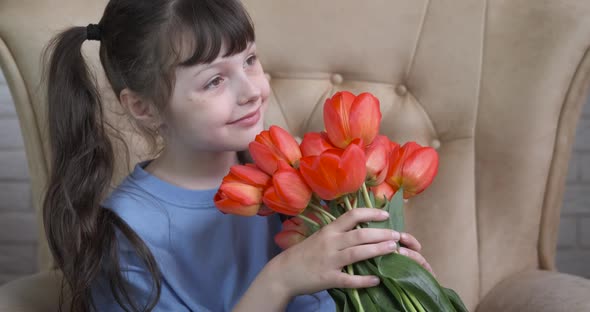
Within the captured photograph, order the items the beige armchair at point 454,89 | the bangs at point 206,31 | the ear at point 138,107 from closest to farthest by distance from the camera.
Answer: the bangs at point 206,31 < the ear at point 138,107 < the beige armchair at point 454,89

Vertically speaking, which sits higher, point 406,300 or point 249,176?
point 249,176

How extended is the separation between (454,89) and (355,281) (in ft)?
1.95

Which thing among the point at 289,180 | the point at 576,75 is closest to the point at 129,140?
the point at 289,180

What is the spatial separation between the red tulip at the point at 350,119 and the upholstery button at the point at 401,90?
0.55 m

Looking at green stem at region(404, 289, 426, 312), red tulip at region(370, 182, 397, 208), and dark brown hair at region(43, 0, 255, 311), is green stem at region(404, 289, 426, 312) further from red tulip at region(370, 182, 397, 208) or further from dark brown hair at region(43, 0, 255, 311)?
dark brown hair at region(43, 0, 255, 311)

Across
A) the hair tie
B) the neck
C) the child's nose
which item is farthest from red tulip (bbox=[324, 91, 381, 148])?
the hair tie

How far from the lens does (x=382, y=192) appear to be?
2.62 feet

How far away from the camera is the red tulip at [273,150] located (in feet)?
2.45

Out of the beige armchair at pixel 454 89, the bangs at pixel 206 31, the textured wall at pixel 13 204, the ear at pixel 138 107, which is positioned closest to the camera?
the bangs at pixel 206 31

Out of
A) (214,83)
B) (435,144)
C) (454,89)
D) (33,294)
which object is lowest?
(33,294)

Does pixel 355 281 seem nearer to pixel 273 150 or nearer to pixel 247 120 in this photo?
pixel 273 150

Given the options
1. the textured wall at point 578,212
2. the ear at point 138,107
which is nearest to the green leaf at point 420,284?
the ear at point 138,107

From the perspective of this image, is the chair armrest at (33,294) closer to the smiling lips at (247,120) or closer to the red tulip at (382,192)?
the smiling lips at (247,120)

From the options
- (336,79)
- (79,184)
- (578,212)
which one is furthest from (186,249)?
(578,212)
